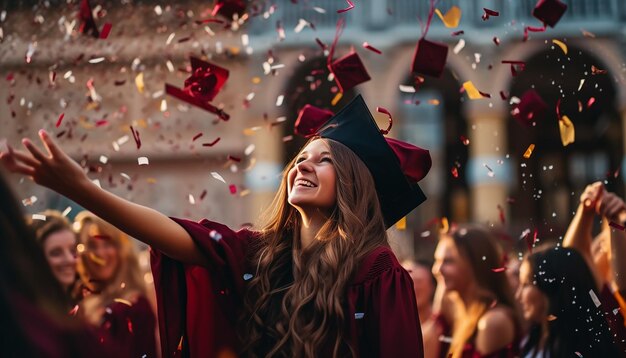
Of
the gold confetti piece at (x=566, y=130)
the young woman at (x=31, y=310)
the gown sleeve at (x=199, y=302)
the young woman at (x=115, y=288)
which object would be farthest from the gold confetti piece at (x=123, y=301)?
the young woman at (x=31, y=310)

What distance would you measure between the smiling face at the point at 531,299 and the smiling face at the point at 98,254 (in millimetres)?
2138

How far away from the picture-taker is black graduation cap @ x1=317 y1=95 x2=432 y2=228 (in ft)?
11.4

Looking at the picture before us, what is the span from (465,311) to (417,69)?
5.17ft

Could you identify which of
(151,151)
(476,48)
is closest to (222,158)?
(151,151)

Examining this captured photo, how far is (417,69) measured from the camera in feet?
13.5

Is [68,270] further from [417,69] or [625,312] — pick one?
[625,312]

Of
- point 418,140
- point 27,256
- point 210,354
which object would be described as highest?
point 27,256

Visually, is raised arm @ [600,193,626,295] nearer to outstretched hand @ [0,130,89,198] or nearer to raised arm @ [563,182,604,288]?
raised arm @ [563,182,604,288]

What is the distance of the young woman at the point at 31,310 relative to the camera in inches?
63.8

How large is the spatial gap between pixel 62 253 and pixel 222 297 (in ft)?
5.31

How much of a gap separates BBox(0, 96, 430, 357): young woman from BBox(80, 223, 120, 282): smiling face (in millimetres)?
1878

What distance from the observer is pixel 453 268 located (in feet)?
17.0

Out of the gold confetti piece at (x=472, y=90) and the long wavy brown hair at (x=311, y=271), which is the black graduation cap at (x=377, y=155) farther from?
the gold confetti piece at (x=472, y=90)

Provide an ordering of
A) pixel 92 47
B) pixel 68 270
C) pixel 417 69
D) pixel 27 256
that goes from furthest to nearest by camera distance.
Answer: pixel 92 47
pixel 68 270
pixel 417 69
pixel 27 256
